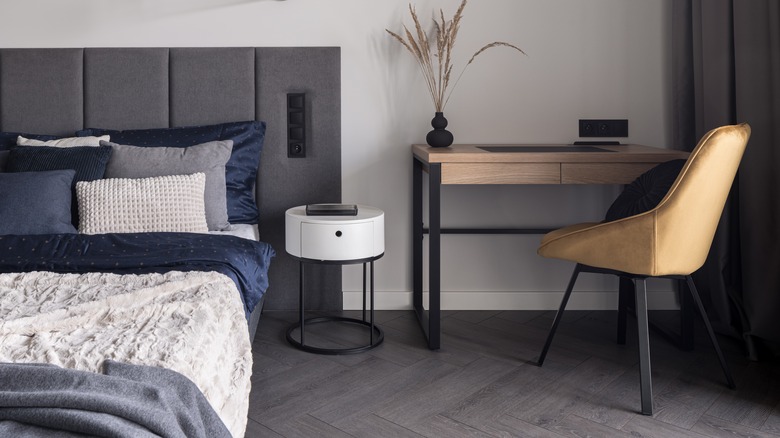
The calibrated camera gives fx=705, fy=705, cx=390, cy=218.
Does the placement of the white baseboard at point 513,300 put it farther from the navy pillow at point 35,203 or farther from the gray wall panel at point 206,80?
the navy pillow at point 35,203

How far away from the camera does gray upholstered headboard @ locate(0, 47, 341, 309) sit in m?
3.25

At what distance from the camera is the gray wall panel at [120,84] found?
3.27 metres

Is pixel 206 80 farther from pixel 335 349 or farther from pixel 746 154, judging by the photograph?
pixel 746 154

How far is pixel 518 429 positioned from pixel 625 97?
190cm

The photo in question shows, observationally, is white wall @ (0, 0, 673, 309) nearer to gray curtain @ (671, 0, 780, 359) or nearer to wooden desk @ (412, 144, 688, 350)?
gray curtain @ (671, 0, 780, 359)

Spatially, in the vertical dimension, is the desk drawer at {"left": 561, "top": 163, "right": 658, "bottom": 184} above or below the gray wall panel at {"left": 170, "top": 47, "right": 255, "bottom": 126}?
below

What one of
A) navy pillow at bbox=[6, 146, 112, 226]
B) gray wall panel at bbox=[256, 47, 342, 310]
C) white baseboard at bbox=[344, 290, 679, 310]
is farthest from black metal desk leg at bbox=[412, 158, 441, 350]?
navy pillow at bbox=[6, 146, 112, 226]

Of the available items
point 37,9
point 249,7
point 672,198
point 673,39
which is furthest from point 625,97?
point 37,9

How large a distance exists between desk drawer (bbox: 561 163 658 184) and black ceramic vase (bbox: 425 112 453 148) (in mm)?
588

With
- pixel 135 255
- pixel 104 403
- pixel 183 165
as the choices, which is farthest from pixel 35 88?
pixel 104 403

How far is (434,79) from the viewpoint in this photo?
3346 millimetres

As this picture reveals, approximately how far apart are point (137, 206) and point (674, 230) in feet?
6.26

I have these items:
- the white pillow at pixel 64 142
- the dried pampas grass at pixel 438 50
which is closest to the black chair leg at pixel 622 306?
the dried pampas grass at pixel 438 50

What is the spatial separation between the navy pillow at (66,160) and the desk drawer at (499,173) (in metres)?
1.37
